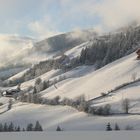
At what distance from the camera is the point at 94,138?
65000mm

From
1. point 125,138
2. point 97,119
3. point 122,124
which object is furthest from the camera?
point 97,119

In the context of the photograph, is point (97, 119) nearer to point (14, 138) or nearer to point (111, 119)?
point (111, 119)

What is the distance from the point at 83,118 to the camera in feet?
651

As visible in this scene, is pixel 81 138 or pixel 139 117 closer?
pixel 81 138

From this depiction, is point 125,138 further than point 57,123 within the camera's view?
No

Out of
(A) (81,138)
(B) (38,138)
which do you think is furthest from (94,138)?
(B) (38,138)

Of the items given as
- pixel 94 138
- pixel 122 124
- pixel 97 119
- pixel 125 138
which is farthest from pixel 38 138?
pixel 97 119

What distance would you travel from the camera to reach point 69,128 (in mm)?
184625

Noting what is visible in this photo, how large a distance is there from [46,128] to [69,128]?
54.5ft

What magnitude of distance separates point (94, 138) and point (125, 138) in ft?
13.8

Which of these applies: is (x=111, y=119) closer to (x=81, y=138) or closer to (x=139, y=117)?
(x=139, y=117)

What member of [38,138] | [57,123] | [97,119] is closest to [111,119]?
[97,119]

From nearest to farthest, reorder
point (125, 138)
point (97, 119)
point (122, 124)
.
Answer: point (125, 138)
point (122, 124)
point (97, 119)

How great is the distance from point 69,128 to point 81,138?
11968 cm
